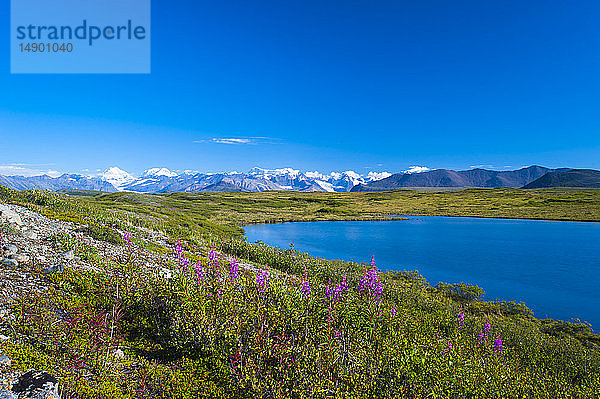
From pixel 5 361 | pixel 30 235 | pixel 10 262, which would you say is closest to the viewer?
pixel 5 361

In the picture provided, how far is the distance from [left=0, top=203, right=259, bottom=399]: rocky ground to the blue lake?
19.1 meters

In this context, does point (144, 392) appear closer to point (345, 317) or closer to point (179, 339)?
point (179, 339)

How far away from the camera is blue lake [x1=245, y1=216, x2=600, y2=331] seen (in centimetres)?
2148

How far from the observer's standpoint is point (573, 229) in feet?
185

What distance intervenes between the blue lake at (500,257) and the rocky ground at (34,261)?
19.1m

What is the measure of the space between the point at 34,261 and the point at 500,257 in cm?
4046

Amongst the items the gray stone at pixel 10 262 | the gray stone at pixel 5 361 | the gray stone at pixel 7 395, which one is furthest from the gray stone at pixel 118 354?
the gray stone at pixel 10 262

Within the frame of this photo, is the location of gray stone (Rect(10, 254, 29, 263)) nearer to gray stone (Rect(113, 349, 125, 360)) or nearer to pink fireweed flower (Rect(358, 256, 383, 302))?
gray stone (Rect(113, 349, 125, 360))

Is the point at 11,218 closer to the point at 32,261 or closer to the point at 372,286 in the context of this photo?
the point at 32,261

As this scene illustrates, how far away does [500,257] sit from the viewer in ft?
113

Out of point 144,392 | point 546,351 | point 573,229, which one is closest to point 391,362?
point 144,392

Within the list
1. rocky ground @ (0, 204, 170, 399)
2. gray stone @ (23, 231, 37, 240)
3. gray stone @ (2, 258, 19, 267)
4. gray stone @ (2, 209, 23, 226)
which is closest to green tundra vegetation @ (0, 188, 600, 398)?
rocky ground @ (0, 204, 170, 399)

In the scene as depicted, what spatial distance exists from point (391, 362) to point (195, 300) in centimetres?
491

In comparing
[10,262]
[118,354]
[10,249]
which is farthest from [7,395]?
[10,249]
